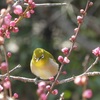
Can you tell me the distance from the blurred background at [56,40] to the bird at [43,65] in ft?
5.47

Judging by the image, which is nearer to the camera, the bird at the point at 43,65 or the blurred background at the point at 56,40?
the bird at the point at 43,65

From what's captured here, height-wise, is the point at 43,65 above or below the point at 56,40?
above

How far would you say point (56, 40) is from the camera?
453 cm

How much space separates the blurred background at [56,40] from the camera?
390 cm

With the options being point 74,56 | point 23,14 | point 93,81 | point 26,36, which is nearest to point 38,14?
point 26,36

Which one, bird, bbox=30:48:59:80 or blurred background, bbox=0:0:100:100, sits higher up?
bird, bbox=30:48:59:80

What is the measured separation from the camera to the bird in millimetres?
1953

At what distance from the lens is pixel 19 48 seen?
4133 mm

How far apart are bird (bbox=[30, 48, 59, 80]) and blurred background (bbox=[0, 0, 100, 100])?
1667 millimetres

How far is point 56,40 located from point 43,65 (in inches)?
94.8

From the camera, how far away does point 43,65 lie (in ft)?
7.00

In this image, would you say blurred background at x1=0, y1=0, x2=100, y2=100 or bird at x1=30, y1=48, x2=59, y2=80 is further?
blurred background at x1=0, y1=0, x2=100, y2=100

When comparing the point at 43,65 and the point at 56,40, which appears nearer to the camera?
the point at 43,65

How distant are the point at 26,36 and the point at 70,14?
56 centimetres
